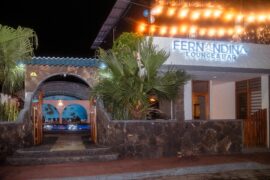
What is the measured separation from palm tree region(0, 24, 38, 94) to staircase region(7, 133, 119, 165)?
2.92 metres

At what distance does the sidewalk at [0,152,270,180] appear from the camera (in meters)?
9.20

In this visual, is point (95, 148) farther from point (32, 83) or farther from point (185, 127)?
point (32, 83)

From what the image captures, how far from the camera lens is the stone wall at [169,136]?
1190cm

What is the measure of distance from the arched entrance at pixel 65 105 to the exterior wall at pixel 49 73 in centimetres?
533

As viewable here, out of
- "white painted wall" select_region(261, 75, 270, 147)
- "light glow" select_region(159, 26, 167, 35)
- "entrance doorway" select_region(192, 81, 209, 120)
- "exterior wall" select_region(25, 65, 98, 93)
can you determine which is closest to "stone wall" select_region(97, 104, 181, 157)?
"exterior wall" select_region(25, 65, 98, 93)

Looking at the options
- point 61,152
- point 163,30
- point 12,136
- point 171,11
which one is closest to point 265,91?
point 163,30

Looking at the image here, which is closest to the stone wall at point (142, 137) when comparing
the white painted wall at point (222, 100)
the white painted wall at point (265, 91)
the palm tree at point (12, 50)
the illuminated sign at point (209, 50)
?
the illuminated sign at point (209, 50)

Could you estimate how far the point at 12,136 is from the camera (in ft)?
38.1

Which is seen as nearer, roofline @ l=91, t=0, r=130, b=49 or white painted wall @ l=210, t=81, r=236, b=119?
white painted wall @ l=210, t=81, r=236, b=119

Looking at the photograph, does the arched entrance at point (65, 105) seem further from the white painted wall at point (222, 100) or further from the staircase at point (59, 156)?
the staircase at point (59, 156)

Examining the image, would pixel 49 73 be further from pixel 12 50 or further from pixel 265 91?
pixel 265 91

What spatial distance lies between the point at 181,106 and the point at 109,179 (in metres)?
5.77

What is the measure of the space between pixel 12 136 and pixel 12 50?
3.03 m

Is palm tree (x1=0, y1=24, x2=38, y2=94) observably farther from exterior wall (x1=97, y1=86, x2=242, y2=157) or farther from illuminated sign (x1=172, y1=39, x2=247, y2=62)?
illuminated sign (x1=172, y1=39, x2=247, y2=62)
